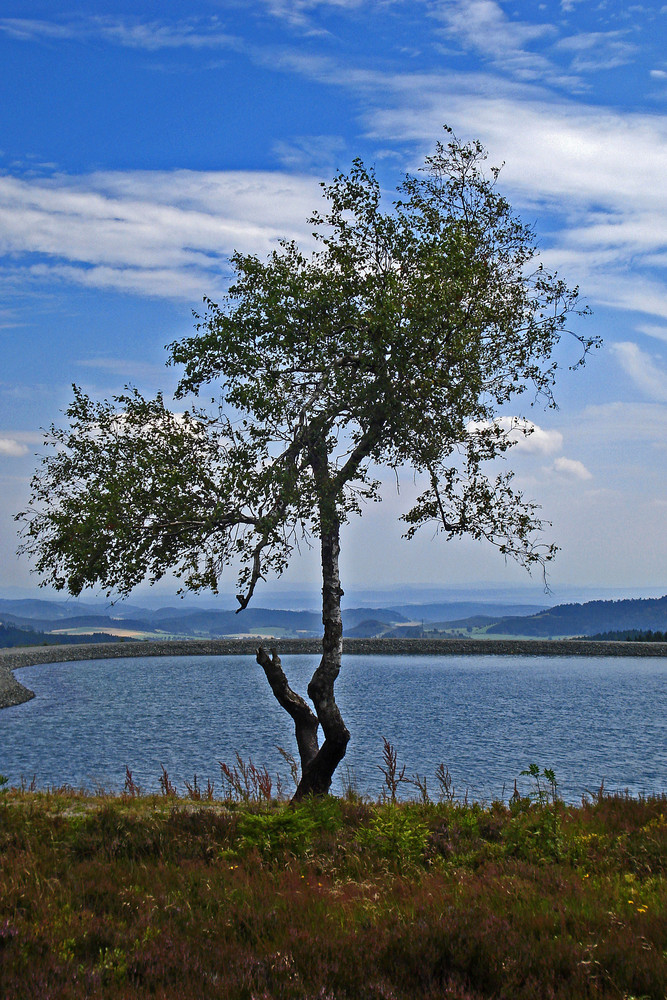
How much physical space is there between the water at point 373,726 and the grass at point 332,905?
322 inches

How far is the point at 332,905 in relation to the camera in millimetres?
7996

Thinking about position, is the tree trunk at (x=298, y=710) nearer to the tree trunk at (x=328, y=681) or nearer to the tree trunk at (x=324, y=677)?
the tree trunk at (x=324, y=677)

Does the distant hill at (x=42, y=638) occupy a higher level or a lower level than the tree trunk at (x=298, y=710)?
lower

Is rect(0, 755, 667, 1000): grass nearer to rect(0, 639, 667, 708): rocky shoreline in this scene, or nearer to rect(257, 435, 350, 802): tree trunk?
rect(257, 435, 350, 802): tree trunk

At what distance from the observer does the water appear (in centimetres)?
2528

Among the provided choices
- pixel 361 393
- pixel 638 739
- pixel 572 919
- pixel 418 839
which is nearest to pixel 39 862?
pixel 418 839

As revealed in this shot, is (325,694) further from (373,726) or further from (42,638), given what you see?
(42,638)

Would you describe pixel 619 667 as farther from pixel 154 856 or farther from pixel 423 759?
pixel 154 856

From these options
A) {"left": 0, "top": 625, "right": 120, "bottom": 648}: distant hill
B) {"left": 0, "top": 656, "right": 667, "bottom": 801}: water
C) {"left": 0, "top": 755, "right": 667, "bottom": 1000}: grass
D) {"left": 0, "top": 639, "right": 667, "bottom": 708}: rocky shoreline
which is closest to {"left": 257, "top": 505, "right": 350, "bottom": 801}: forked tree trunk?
{"left": 0, "top": 755, "right": 667, "bottom": 1000}: grass

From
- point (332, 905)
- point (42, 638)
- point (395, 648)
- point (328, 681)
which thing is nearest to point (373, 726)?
point (328, 681)

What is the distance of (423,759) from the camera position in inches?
1066

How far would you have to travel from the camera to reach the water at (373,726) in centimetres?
2528

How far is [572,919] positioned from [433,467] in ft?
37.7

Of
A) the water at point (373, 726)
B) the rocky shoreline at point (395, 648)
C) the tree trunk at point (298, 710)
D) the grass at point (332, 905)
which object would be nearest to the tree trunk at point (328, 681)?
the tree trunk at point (298, 710)
